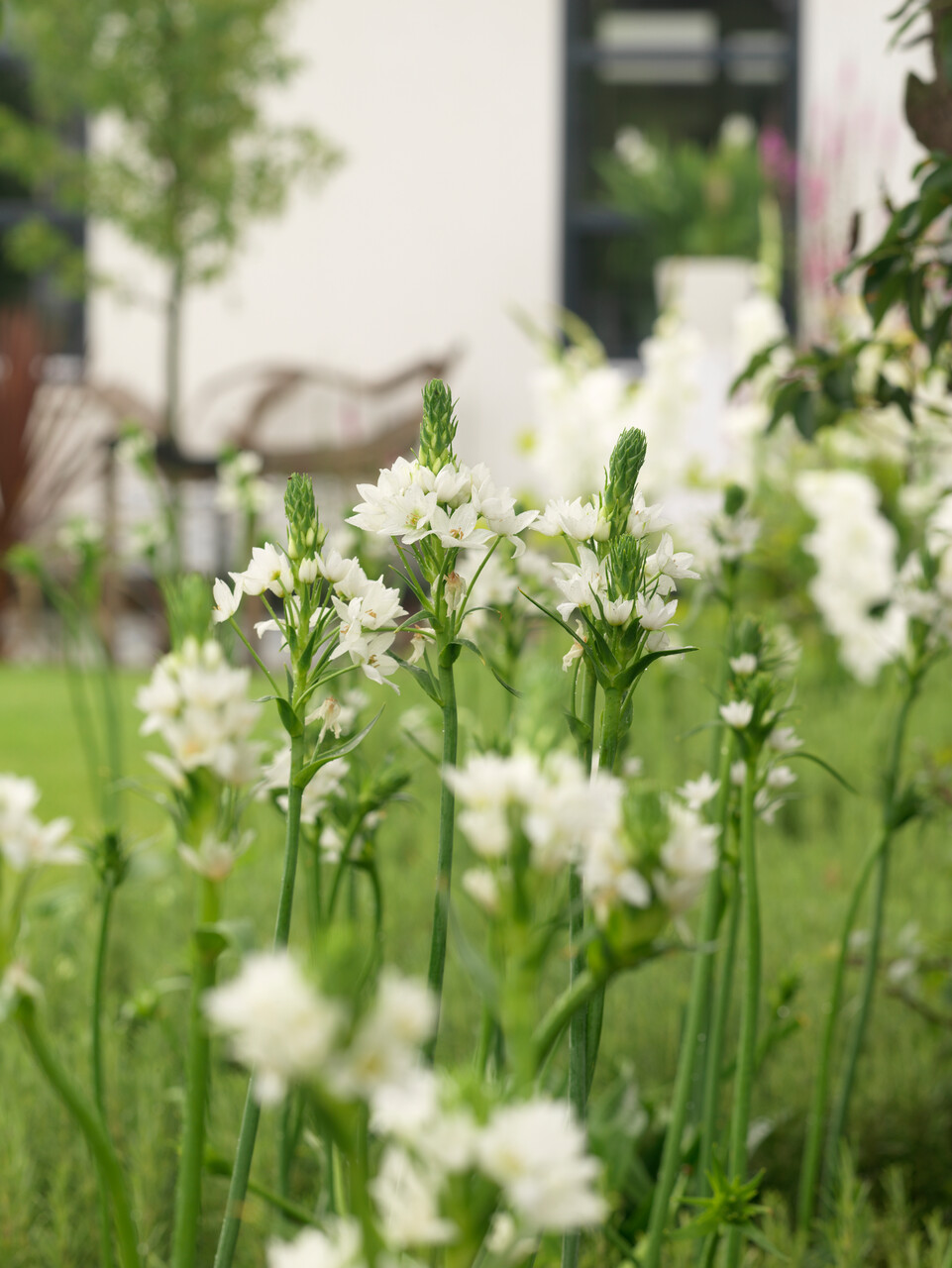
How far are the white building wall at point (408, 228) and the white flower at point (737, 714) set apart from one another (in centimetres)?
706

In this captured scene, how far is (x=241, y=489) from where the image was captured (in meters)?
1.62

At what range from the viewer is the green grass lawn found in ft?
2.83

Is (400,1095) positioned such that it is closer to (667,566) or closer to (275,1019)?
(275,1019)

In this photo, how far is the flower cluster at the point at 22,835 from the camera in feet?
1.07

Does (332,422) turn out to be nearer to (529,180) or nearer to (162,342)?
(162,342)

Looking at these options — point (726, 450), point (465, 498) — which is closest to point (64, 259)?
point (726, 450)

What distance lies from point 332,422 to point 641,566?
634 centimetres

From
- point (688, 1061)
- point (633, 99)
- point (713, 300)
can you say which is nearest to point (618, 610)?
point (688, 1061)

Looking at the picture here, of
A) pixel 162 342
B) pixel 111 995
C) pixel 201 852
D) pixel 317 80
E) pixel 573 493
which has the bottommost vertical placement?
pixel 111 995

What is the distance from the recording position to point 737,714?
58cm

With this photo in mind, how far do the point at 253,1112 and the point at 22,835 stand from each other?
0.18 metres

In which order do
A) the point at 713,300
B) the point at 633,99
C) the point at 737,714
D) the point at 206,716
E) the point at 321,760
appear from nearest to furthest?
the point at 206,716
the point at 321,760
the point at 737,714
the point at 713,300
the point at 633,99

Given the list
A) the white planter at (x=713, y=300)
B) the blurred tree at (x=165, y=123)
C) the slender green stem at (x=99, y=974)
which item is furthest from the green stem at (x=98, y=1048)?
the blurred tree at (x=165, y=123)

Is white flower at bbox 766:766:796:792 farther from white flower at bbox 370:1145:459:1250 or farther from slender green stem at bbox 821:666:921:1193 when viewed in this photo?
white flower at bbox 370:1145:459:1250
